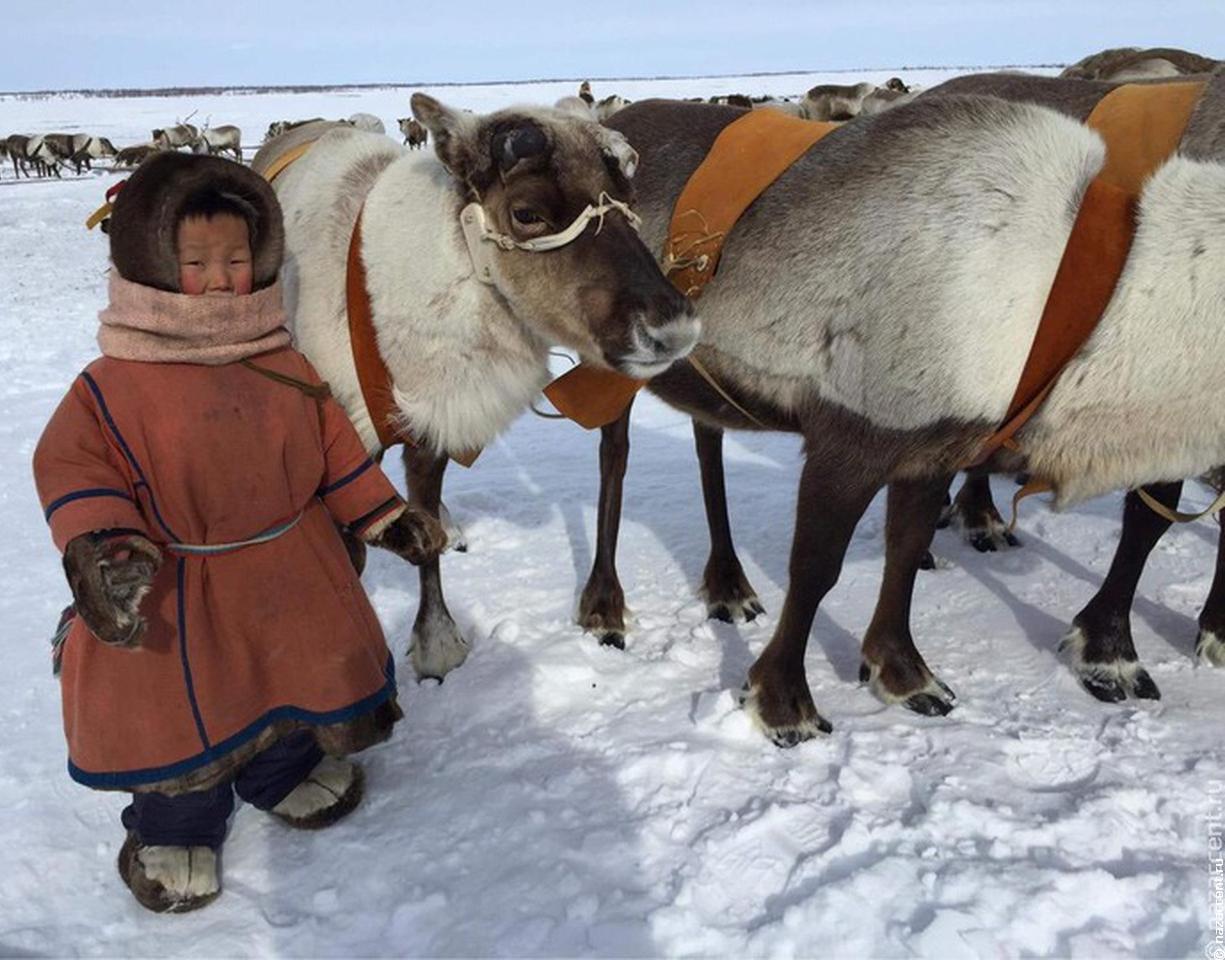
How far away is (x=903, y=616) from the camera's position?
308 cm

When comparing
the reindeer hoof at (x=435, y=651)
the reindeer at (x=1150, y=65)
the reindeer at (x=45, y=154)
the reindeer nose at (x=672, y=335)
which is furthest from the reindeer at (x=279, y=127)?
the reindeer at (x=45, y=154)

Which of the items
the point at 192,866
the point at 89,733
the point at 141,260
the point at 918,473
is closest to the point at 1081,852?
the point at 918,473

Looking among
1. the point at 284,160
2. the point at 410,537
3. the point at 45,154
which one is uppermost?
the point at 284,160

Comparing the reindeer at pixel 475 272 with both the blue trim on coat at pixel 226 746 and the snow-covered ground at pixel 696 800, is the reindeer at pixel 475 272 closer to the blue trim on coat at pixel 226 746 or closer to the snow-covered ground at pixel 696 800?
the snow-covered ground at pixel 696 800

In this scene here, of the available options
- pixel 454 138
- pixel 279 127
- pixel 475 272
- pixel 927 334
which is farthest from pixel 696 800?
pixel 279 127

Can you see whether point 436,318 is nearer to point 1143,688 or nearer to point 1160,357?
point 1160,357

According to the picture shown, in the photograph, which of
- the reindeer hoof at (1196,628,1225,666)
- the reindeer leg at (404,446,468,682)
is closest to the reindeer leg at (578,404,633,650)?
the reindeer leg at (404,446,468,682)

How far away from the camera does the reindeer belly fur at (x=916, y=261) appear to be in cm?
244

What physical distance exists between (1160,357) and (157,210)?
237 centimetres

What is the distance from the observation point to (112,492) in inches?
76.6

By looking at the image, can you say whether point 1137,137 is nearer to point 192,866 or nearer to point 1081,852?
point 1081,852

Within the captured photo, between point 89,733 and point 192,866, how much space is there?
0.40 meters

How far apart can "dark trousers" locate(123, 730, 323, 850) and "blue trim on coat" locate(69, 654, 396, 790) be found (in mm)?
104

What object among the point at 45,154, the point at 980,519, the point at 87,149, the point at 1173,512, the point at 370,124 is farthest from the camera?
the point at 87,149
